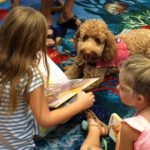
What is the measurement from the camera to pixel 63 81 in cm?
119

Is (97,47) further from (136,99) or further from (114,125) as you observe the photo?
(136,99)

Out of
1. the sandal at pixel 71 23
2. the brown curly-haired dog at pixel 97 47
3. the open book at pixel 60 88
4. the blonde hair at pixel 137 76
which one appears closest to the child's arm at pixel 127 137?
the blonde hair at pixel 137 76

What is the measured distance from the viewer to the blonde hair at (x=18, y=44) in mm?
729

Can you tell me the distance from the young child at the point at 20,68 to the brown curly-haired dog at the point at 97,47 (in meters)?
0.48

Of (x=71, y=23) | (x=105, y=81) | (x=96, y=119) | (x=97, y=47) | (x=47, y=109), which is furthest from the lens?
(x=71, y=23)

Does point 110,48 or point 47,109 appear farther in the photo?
point 110,48

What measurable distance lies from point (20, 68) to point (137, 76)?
0.39 metres

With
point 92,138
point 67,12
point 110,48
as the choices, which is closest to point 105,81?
point 110,48

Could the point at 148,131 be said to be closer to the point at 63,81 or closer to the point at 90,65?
the point at 63,81

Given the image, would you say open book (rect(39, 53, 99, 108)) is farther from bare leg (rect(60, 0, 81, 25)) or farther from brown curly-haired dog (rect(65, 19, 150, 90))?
bare leg (rect(60, 0, 81, 25))

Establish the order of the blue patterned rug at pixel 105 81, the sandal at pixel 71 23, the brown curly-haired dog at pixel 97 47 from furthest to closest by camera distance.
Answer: the sandal at pixel 71 23, the brown curly-haired dog at pixel 97 47, the blue patterned rug at pixel 105 81

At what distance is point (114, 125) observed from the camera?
3.45 ft

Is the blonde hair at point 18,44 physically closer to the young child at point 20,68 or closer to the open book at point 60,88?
the young child at point 20,68

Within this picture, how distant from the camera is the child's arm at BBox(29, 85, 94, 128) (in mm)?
806
